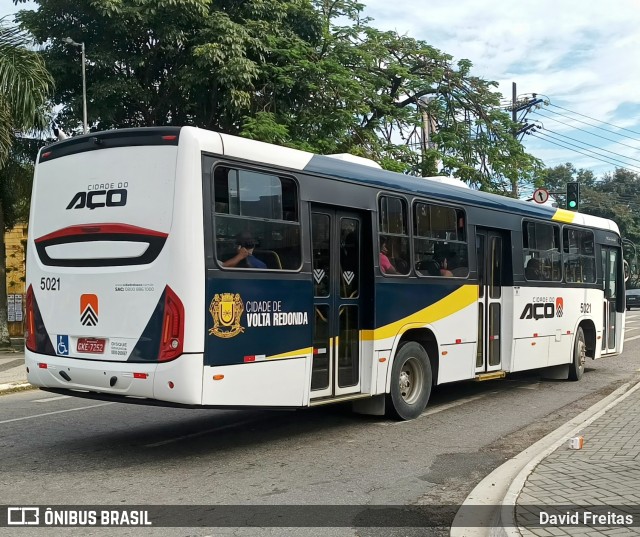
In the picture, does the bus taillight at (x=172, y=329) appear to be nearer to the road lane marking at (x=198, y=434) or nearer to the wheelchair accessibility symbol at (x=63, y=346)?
the wheelchair accessibility symbol at (x=63, y=346)

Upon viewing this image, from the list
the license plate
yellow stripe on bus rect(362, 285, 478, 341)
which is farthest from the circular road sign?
the license plate

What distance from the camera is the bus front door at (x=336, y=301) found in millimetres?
8195

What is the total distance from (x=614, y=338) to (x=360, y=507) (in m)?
11.5

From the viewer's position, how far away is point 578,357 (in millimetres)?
14125

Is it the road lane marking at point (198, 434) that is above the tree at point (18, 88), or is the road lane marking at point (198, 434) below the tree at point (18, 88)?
below

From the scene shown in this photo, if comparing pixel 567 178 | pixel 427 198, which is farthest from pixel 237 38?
pixel 567 178

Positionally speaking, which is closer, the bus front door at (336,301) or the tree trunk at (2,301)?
the bus front door at (336,301)

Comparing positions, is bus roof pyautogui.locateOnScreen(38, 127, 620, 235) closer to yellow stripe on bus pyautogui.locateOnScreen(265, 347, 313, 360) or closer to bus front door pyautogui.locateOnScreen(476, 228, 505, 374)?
bus front door pyautogui.locateOnScreen(476, 228, 505, 374)

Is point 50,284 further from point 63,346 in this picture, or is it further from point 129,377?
point 129,377

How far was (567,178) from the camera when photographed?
6819 cm

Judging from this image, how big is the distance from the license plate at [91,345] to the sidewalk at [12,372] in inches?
276

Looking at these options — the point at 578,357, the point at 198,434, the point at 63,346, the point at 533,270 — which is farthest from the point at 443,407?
the point at 63,346

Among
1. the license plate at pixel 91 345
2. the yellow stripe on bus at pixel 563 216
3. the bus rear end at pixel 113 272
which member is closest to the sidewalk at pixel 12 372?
the bus rear end at pixel 113 272

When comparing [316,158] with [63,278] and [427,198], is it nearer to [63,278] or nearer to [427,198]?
[427,198]
